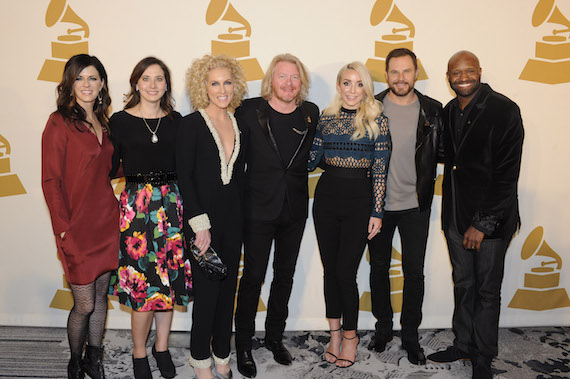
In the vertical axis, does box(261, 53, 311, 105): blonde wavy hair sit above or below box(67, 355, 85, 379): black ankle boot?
above

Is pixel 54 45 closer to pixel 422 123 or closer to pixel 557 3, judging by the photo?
pixel 422 123

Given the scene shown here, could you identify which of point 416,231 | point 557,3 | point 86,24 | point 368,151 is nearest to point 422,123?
point 368,151

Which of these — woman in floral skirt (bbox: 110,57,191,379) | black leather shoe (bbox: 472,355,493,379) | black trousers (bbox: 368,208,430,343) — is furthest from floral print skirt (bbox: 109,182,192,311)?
black leather shoe (bbox: 472,355,493,379)

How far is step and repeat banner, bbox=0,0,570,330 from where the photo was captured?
3.07 metres

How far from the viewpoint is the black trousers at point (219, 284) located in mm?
2377

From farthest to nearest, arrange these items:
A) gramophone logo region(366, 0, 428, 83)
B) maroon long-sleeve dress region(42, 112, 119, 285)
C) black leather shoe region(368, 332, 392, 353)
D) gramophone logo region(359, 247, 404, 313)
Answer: gramophone logo region(359, 247, 404, 313)
gramophone logo region(366, 0, 428, 83)
black leather shoe region(368, 332, 392, 353)
maroon long-sleeve dress region(42, 112, 119, 285)

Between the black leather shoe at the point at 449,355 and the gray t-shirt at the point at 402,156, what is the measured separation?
3.20 ft

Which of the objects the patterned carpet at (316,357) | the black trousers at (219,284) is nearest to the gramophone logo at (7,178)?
the patterned carpet at (316,357)

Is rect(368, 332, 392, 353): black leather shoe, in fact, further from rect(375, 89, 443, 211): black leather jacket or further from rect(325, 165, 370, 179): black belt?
rect(325, 165, 370, 179): black belt

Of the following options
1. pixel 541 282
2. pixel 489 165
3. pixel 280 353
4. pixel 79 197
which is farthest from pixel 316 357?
pixel 541 282

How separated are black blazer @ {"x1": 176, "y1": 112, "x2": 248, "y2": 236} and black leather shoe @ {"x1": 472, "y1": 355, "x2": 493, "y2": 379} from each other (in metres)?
1.78

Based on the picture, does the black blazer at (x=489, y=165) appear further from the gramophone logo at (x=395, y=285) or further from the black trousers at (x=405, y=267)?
the gramophone logo at (x=395, y=285)

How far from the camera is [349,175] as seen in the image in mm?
2598

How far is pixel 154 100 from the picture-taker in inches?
94.7
